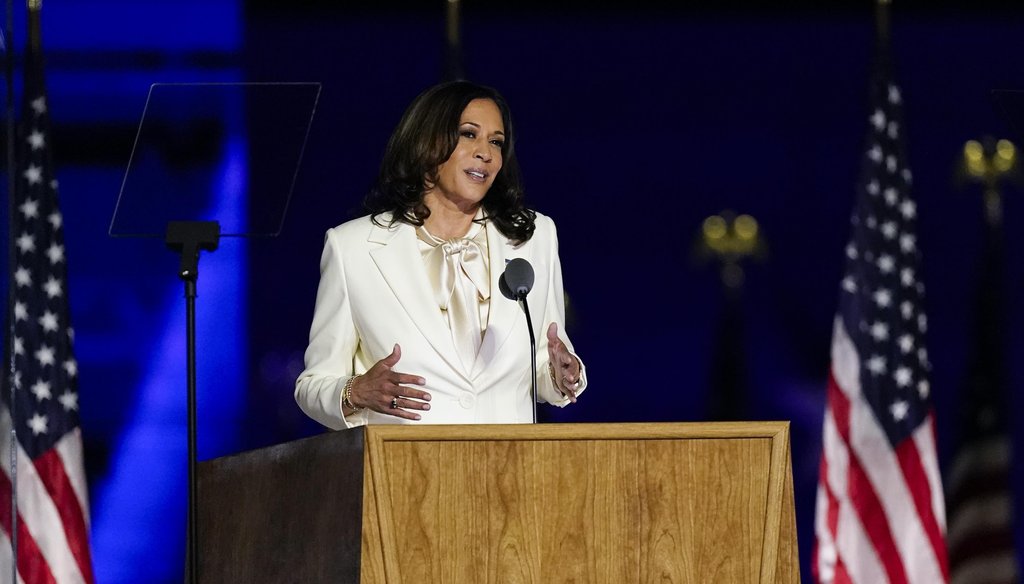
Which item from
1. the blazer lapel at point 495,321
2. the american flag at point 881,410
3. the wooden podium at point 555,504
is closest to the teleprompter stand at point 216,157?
the blazer lapel at point 495,321

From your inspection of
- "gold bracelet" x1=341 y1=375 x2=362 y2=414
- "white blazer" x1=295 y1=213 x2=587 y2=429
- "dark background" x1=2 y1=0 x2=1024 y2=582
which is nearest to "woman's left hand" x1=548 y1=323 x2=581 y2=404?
"white blazer" x1=295 y1=213 x2=587 y2=429

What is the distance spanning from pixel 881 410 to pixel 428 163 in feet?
8.84

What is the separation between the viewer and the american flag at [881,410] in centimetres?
482

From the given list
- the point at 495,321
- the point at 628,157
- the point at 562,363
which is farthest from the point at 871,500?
the point at 562,363

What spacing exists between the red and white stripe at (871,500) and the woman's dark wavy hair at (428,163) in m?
2.49

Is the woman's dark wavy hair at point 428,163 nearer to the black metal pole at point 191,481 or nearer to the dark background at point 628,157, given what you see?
the black metal pole at point 191,481

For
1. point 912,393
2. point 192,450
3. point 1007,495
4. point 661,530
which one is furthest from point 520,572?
point 1007,495

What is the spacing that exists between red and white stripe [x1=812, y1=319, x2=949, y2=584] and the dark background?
29 centimetres

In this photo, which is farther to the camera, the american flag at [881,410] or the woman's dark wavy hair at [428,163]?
the american flag at [881,410]

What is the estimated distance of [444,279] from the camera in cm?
258

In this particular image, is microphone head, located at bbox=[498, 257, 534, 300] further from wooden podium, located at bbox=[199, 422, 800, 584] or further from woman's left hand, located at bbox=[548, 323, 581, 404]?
wooden podium, located at bbox=[199, 422, 800, 584]

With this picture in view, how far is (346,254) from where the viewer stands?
2590mm

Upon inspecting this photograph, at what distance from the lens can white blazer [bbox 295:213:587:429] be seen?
247cm

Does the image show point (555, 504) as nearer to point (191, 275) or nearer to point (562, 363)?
point (562, 363)
